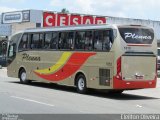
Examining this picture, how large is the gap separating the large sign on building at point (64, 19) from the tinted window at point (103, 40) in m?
27.6

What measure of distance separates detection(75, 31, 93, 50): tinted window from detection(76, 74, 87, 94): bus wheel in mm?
1332

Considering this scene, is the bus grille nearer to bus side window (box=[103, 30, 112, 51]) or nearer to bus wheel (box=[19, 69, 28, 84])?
bus side window (box=[103, 30, 112, 51])

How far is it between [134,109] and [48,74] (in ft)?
30.8

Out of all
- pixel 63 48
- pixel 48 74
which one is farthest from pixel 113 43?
pixel 48 74

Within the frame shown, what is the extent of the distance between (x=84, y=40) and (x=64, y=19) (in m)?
28.3

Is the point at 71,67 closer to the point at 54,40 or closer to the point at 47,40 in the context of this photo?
the point at 54,40

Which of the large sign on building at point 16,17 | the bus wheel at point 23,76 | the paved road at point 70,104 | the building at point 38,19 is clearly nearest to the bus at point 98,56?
the paved road at point 70,104

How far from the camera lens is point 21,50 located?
88.1 ft

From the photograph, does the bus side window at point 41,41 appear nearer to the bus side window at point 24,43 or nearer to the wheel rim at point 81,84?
the bus side window at point 24,43

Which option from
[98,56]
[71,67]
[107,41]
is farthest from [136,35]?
[71,67]

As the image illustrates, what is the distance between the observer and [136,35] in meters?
20.3

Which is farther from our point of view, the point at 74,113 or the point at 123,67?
the point at 123,67

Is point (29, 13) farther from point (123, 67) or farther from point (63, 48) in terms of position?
point (123, 67)

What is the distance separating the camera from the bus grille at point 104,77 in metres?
20.0
